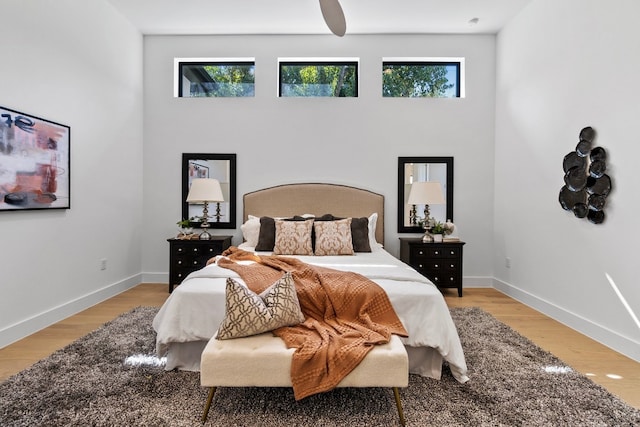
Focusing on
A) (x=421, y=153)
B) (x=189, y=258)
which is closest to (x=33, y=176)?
(x=189, y=258)

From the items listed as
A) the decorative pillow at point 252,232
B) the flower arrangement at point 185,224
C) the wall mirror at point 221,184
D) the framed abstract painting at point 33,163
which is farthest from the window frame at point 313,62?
the framed abstract painting at point 33,163

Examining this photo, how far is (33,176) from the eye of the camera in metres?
2.91

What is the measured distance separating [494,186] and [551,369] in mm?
2810

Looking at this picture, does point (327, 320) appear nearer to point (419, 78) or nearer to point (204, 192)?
point (204, 192)

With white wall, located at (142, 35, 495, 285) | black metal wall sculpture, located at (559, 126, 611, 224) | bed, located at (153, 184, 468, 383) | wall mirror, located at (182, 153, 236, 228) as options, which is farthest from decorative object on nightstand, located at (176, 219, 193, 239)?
black metal wall sculpture, located at (559, 126, 611, 224)

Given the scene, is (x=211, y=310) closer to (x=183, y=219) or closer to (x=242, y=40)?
(x=183, y=219)

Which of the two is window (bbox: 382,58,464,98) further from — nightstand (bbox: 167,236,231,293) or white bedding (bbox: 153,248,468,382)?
white bedding (bbox: 153,248,468,382)

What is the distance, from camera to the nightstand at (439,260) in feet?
13.8

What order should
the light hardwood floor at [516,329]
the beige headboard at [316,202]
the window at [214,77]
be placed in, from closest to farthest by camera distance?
the light hardwood floor at [516,329] → the beige headboard at [316,202] → the window at [214,77]

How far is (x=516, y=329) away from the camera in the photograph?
3109 mm

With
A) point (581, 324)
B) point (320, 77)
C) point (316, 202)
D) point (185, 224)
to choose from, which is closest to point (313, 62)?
point (320, 77)

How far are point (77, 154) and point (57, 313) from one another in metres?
1.54

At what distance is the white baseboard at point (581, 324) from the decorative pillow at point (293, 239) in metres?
2.48

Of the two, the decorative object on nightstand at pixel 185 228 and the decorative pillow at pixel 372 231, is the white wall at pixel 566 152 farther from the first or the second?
the decorative object on nightstand at pixel 185 228
